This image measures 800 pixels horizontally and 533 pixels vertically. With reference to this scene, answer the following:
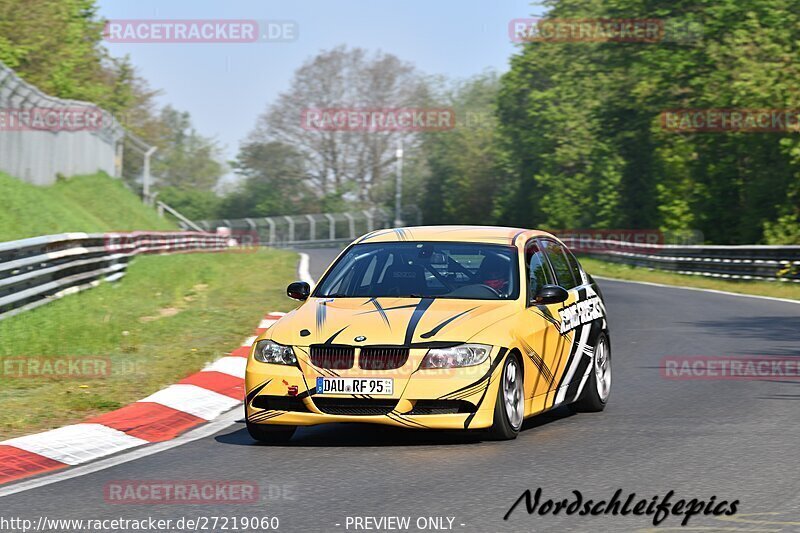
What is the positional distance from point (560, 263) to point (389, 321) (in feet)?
8.62

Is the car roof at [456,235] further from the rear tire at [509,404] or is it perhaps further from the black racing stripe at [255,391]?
A: the black racing stripe at [255,391]

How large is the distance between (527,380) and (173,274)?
20.9 meters

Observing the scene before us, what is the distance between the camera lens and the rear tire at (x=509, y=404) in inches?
341

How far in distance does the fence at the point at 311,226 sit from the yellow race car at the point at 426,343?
72.1 meters

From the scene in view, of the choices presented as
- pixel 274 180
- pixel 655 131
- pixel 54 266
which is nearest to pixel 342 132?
pixel 274 180

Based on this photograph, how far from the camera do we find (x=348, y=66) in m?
96.8

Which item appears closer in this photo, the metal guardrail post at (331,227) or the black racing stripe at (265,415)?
the black racing stripe at (265,415)

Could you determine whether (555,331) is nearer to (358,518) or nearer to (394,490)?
(394,490)

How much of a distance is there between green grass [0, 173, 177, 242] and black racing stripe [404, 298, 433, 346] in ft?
59.1

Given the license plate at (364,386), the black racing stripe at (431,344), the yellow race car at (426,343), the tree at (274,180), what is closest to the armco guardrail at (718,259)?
the yellow race car at (426,343)

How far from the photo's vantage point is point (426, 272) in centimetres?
980

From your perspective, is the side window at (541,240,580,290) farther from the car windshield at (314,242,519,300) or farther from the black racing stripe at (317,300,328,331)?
the black racing stripe at (317,300,328,331)

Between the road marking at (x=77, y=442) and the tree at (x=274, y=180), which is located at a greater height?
the tree at (x=274, y=180)

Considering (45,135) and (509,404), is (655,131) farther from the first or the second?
(509,404)
